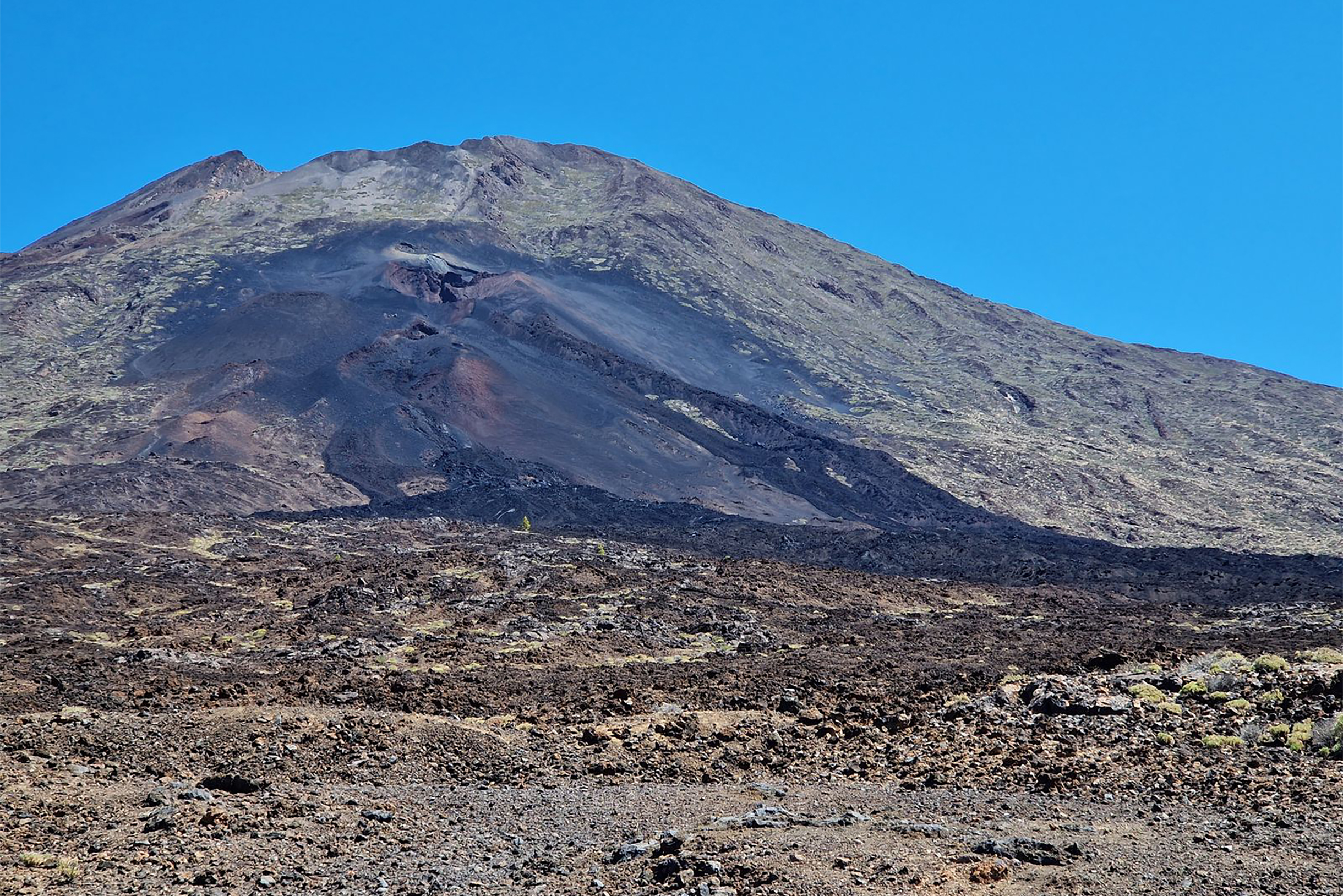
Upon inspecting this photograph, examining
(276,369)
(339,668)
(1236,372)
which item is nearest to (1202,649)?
(339,668)

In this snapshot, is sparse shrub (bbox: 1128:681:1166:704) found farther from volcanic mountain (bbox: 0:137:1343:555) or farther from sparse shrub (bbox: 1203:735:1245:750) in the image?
volcanic mountain (bbox: 0:137:1343:555)

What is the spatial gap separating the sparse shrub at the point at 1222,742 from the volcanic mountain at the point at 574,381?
54809 millimetres

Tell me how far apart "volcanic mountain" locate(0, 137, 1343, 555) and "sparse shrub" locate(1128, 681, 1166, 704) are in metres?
52.1

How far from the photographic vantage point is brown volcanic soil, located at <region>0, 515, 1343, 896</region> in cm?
1170

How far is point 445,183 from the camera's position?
6412 inches

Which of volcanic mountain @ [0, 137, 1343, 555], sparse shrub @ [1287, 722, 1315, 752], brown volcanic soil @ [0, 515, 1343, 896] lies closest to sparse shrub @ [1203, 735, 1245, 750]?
brown volcanic soil @ [0, 515, 1343, 896]

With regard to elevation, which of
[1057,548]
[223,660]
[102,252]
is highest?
[102,252]

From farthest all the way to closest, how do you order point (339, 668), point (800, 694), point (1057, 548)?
point (1057, 548), point (339, 668), point (800, 694)

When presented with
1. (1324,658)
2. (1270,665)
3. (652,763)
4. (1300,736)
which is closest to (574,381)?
(1324,658)

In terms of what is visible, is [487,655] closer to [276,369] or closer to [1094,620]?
[1094,620]

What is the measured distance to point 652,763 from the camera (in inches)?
694

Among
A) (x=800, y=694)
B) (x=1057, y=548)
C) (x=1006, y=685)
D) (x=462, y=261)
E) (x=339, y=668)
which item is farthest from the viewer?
(x=462, y=261)

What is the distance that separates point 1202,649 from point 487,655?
16.6 meters

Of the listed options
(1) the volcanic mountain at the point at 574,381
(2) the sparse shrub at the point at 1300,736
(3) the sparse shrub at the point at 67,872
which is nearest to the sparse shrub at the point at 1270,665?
(2) the sparse shrub at the point at 1300,736
